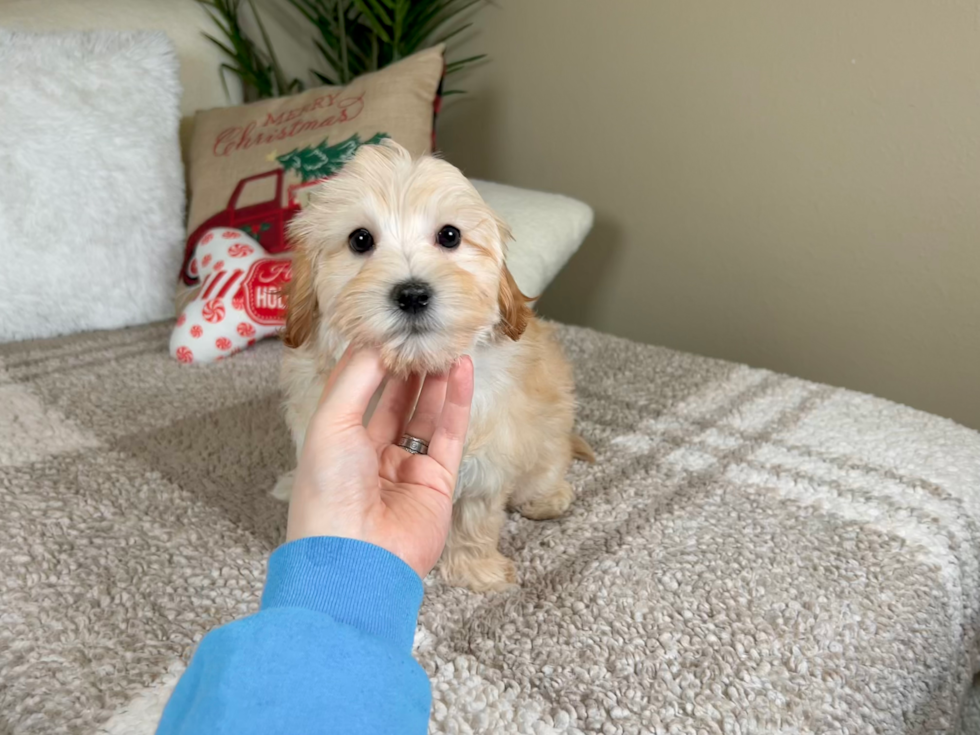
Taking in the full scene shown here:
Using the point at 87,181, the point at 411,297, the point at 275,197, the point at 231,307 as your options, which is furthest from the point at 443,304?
the point at 87,181

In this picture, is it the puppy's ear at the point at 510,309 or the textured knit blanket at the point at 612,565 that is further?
the puppy's ear at the point at 510,309

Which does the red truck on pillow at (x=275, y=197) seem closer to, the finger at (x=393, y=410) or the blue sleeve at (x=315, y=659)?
the finger at (x=393, y=410)

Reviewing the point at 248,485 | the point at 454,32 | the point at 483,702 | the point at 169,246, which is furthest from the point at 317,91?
the point at 483,702

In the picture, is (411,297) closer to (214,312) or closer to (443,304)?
(443,304)

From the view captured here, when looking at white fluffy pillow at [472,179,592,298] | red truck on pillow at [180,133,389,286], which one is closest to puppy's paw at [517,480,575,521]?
white fluffy pillow at [472,179,592,298]

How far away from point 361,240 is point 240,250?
2.26 feet

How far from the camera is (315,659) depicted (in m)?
0.46

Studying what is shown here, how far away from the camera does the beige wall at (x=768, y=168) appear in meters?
1.38

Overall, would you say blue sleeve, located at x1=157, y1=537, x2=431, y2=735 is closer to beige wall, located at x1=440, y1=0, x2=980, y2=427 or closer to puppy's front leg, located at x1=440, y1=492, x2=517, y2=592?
puppy's front leg, located at x1=440, y1=492, x2=517, y2=592

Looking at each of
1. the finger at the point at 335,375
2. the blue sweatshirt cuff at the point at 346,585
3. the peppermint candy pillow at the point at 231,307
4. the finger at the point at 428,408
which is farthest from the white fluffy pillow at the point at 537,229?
the blue sweatshirt cuff at the point at 346,585

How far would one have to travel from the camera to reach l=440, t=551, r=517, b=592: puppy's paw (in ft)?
2.77

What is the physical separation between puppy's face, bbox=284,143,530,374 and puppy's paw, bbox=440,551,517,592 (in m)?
0.24

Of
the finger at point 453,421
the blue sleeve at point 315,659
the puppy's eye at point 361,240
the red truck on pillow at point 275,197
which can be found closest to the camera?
the blue sleeve at point 315,659

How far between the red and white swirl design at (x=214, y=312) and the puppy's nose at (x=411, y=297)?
743mm
